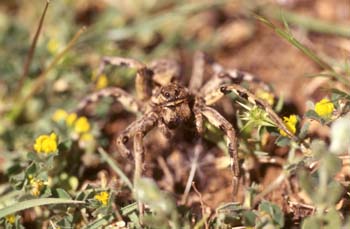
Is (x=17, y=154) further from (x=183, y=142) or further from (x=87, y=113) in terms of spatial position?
(x=183, y=142)

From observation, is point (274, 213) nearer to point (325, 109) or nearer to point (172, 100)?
point (325, 109)

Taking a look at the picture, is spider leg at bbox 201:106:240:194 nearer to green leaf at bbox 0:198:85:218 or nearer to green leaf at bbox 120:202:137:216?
green leaf at bbox 120:202:137:216

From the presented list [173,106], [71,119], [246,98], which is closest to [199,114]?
[173,106]

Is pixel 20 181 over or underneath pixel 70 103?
underneath

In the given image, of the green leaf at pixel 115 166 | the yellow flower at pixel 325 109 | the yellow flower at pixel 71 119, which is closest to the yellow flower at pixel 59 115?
the yellow flower at pixel 71 119

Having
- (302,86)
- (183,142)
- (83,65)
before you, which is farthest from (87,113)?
(302,86)

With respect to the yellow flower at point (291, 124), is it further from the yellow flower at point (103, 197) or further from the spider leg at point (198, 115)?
the yellow flower at point (103, 197)

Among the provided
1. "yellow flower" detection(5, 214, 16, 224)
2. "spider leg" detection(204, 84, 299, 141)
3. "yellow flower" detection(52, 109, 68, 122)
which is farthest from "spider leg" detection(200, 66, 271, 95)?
"yellow flower" detection(5, 214, 16, 224)

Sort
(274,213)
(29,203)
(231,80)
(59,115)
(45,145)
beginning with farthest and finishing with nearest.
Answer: (59,115) → (231,80) → (45,145) → (29,203) → (274,213)
